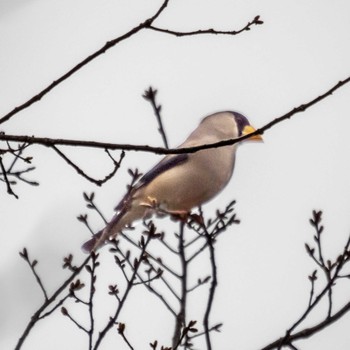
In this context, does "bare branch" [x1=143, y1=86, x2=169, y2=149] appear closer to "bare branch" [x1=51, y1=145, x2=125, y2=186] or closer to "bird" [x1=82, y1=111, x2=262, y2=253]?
"bird" [x1=82, y1=111, x2=262, y2=253]

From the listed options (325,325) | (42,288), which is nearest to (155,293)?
(42,288)

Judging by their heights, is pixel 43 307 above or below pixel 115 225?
below

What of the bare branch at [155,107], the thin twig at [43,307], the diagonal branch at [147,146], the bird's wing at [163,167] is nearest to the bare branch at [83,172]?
the diagonal branch at [147,146]

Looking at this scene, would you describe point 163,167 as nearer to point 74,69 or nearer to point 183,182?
point 183,182

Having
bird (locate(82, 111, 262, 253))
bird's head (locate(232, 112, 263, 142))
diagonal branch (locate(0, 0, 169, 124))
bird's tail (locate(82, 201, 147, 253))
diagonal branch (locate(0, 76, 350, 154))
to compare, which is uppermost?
bird's head (locate(232, 112, 263, 142))

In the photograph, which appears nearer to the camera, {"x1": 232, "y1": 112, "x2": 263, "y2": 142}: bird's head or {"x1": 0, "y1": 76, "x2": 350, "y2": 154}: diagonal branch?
{"x1": 0, "y1": 76, "x2": 350, "y2": 154}: diagonal branch

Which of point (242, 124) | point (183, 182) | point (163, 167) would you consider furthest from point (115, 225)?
point (242, 124)

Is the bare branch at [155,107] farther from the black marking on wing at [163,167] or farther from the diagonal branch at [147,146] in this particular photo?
the diagonal branch at [147,146]

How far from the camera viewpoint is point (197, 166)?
16.2ft

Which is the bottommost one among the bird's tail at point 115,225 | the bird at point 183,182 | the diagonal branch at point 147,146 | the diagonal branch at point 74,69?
the diagonal branch at point 147,146

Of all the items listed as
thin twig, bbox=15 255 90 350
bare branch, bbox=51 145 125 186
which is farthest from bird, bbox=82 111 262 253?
bare branch, bbox=51 145 125 186

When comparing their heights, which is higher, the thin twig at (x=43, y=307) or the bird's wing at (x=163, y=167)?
the bird's wing at (x=163, y=167)

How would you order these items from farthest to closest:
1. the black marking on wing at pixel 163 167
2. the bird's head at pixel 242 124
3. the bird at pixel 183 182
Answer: the bird's head at pixel 242 124
the black marking on wing at pixel 163 167
the bird at pixel 183 182

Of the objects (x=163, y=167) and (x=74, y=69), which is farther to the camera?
(x=163, y=167)
